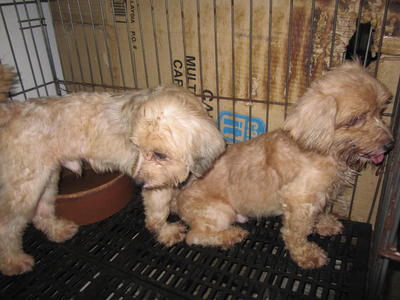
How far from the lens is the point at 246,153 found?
2559mm

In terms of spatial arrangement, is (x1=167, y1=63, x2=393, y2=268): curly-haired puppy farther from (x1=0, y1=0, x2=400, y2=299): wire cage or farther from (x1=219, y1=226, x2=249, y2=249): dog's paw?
(x1=0, y1=0, x2=400, y2=299): wire cage

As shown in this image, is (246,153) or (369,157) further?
(246,153)

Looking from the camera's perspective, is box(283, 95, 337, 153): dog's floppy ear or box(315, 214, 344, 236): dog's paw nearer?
box(283, 95, 337, 153): dog's floppy ear

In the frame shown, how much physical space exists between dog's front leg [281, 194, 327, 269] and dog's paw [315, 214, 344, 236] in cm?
27

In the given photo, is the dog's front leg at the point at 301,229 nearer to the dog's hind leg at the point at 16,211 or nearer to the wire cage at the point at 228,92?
the wire cage at the point at 228,92

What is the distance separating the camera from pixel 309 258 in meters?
2.43

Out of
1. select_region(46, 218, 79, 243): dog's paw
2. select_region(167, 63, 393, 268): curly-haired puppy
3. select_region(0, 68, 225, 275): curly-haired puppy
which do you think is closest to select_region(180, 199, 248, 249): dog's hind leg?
select_region(167, 63, 393, 268): curly-haired puppy

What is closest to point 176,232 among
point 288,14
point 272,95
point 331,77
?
point 272,95

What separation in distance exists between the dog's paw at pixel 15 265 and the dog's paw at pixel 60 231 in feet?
1.07

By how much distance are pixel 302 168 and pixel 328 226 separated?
34.1 inches

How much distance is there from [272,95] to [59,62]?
2.93 m

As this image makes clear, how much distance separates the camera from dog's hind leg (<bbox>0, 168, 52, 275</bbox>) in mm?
2379

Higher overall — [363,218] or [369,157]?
[369,157]

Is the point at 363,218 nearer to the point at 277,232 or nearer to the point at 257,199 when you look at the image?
the point at 277,232
